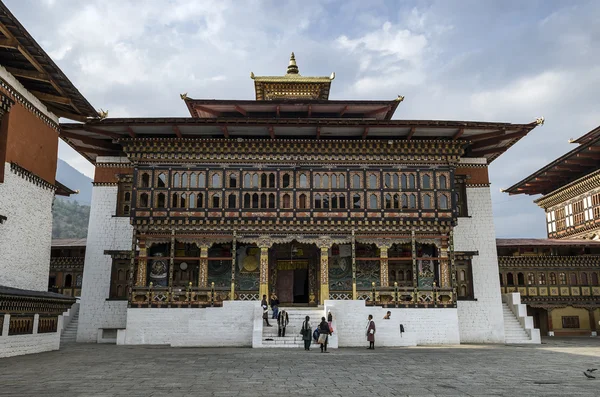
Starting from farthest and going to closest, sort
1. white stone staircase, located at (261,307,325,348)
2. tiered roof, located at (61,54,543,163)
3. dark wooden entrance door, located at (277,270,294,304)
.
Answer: dark wooden entrance door, located at (277,270,294,304) → tiered roof, located at (61,54,543,163) → white stone staircase, located at (261,307,325,348)

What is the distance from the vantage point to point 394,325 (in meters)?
21.4

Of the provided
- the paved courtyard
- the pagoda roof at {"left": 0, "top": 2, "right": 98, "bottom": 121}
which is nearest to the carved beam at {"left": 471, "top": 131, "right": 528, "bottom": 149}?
the paved courtyard

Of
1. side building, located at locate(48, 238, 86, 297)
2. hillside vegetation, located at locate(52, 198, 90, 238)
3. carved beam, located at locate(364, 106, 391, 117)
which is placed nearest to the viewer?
carved beam, located at locate(364, 106, 391, 117)

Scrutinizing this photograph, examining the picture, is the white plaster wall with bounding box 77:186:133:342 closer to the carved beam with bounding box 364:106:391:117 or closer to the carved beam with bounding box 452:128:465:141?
the carved beam with bounding box 364:106:391:117

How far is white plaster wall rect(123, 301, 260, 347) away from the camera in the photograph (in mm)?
21312

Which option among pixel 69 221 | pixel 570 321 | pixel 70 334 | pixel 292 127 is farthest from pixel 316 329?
pixel 69 221

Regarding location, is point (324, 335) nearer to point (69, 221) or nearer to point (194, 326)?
point (194, 326)

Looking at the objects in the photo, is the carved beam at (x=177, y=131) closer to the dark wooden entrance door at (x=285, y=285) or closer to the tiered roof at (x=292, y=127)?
the tiered roof at (x=292, y=127)

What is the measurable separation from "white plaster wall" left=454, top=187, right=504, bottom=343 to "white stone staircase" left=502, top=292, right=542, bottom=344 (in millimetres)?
491

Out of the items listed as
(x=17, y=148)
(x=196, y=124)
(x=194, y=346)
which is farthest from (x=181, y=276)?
(x=17, y=148)

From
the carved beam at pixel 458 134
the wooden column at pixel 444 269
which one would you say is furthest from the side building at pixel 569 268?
the carved beam at pixel 458 134

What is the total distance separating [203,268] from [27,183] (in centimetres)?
840

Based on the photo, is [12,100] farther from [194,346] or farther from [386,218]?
[386,218]

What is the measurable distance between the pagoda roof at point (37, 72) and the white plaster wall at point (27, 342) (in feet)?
27.0
